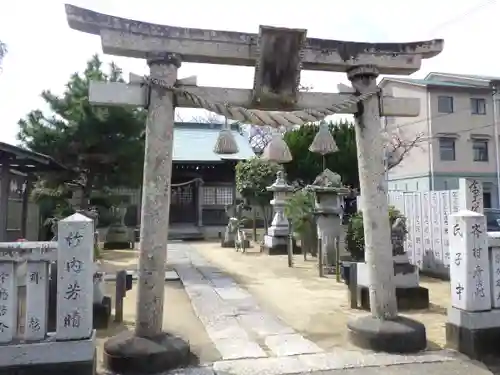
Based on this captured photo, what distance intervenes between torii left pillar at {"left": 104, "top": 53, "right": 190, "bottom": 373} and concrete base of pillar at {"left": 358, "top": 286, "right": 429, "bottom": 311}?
377 cm

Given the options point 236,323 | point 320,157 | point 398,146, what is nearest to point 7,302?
point 236,323

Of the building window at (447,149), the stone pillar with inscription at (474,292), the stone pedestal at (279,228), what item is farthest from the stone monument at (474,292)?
the building window at (447,149)

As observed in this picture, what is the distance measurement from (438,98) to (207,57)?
25.7m

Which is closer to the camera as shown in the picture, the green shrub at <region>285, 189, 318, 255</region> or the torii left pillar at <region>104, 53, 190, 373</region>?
the torii left pillar at <region>104, 53, 190, 373</region>

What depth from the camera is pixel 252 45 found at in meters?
4.98

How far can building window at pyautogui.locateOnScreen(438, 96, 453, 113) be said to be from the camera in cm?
2725

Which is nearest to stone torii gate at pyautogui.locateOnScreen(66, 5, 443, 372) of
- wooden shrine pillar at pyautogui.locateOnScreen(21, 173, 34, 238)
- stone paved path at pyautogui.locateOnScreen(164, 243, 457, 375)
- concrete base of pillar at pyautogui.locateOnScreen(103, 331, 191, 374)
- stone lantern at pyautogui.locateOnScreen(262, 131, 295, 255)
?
concrete base of pillar at pyautogui.locateOnScreen(103, 331, 191, 374)

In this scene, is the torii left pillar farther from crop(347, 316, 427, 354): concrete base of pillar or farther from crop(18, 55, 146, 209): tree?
crop(18, 55, 146, 209): tree

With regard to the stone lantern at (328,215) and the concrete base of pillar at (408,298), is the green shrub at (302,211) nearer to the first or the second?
the stone lantern at (328,215)

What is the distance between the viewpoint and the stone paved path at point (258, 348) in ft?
14.2

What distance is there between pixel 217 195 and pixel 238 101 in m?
19.8

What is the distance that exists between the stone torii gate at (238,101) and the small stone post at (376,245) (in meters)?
0.01

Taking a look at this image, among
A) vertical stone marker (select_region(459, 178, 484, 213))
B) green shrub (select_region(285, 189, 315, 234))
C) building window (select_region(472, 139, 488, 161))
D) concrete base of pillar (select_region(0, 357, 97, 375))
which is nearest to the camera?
concrete base of pillar (select_region(0, 357, 97, 375))

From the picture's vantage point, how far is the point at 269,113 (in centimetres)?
519
